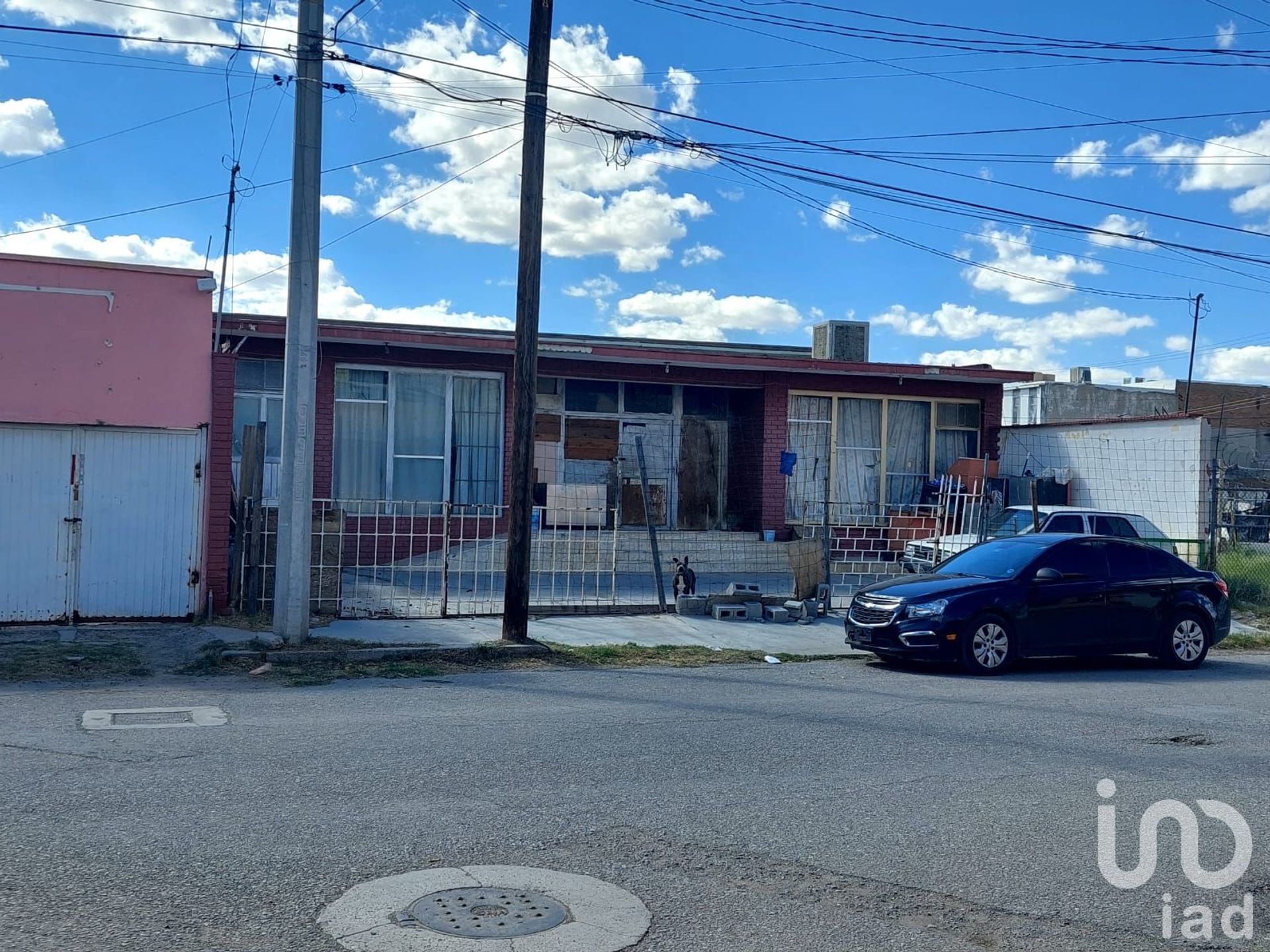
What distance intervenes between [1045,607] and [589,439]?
11367 mm

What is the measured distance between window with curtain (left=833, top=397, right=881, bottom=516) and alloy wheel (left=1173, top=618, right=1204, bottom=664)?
10.4 metres

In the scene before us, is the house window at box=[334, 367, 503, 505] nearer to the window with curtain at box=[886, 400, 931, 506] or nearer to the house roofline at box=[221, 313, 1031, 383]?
the house roofline at box=[221, 313, 1031, 383]

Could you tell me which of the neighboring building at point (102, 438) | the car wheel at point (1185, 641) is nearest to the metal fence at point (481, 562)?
the neighboring building at point (102, 438)

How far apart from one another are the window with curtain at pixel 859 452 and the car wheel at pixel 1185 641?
10.4 meters

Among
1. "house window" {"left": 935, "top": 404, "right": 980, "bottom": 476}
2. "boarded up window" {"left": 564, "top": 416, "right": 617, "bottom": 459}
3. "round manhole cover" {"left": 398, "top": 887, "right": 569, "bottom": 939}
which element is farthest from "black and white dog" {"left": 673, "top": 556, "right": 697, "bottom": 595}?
"round manhole cover" {"left": 398, "top": 887, "right": 569, "bottom": 939}

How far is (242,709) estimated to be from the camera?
927 cm

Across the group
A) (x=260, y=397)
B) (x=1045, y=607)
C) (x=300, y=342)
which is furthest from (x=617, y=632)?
(x=260, y=397)

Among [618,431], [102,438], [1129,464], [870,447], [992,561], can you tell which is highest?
[618,431]

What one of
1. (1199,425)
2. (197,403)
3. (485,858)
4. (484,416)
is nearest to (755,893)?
(485,858)

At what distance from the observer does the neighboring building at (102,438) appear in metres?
13.5

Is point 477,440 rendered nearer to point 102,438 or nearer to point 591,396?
point 591,396

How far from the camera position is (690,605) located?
15.9 metres

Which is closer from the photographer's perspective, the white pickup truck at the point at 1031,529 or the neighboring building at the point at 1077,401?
the white pickup truck at the point at 1031,529

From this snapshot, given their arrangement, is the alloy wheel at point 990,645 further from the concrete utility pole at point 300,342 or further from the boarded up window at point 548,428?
the boarded up window at point 548,428
